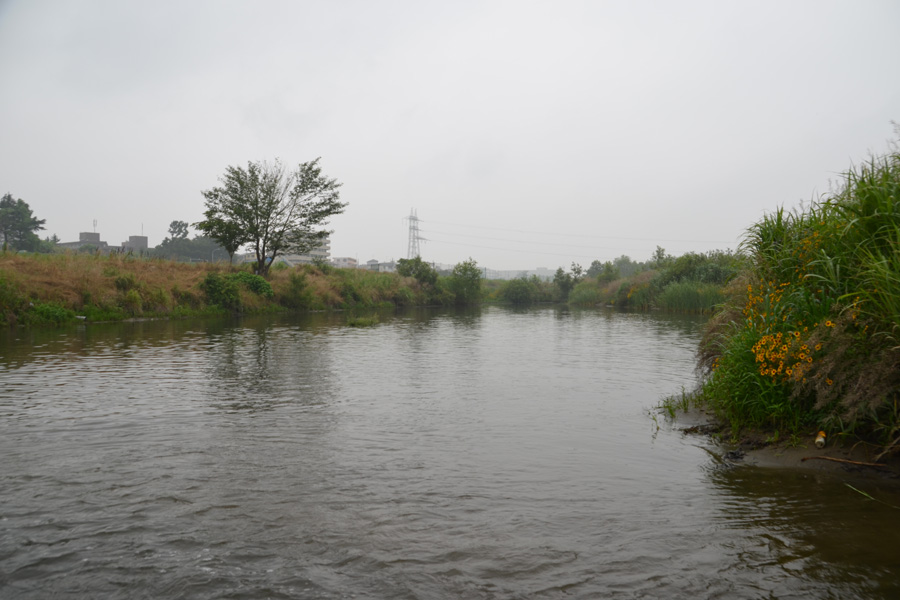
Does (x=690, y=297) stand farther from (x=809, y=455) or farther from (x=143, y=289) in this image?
(x=809, y=455)

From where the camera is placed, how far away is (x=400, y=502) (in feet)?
17.2

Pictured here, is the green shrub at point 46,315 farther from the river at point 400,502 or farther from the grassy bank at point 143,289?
the river at point 400,502

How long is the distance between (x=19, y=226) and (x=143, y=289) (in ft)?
185

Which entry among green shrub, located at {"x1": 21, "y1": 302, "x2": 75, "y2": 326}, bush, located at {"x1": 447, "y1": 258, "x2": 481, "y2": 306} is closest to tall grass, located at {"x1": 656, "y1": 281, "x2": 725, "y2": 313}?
bush, located at {"x1": 447, "y1": 258, "x2": 481, "y2": 306}

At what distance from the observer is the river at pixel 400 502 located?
152 inches

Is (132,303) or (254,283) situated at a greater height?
(254,283)

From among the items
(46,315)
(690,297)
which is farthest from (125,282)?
(690,297)

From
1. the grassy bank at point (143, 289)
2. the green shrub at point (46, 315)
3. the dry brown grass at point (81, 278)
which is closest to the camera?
the green shrub at point (46, 315)

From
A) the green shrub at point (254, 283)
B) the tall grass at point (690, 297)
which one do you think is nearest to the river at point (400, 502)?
the green shrub at point (254, 283)

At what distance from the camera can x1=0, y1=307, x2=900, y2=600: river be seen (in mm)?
3850

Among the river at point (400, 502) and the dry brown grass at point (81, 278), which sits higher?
the dry brown grass at point (81, 278)

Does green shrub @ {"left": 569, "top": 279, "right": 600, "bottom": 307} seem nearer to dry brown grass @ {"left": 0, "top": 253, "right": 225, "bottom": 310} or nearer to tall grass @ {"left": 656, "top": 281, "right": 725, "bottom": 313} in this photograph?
tall grass @ {"left": 656, "top": 281, "right": 725, "bottom": 313}

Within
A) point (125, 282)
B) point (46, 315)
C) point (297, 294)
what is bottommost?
point (46, 315)

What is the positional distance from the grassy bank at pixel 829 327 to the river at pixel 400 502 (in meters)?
0.77
